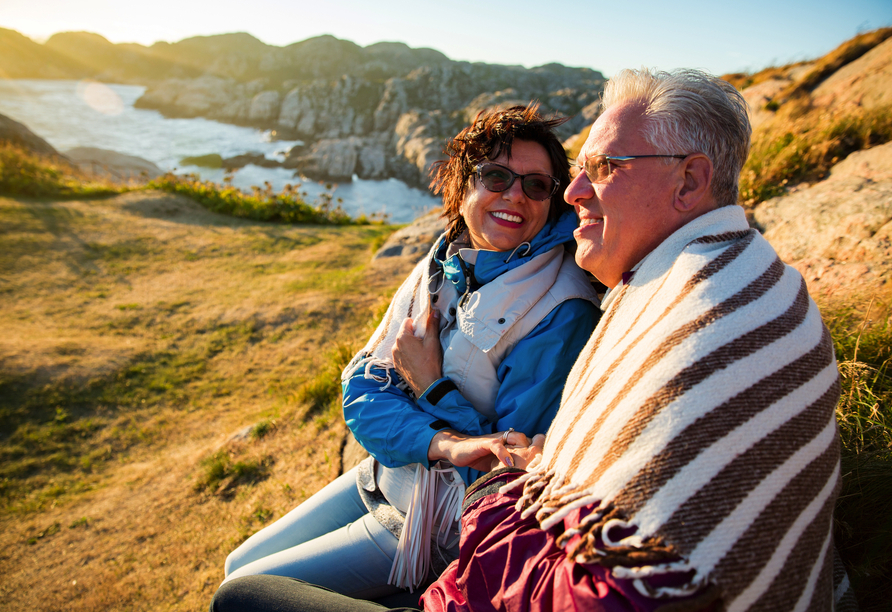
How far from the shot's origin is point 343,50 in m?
109

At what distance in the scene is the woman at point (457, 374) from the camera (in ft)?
6.30

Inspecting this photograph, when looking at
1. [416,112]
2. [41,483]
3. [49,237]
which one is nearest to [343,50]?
[416,112]

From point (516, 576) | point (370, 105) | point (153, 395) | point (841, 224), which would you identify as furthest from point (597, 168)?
point (370, 105)

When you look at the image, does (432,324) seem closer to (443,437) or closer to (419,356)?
(419,356)

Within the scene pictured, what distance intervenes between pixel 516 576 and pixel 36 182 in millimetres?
15933

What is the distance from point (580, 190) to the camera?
68.9 inches

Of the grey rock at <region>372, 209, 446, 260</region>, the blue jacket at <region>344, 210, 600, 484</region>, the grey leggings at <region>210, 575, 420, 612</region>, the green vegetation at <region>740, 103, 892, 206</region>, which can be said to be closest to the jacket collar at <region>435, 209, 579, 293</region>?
the blue jacket at <region>344, 210, 600, 484</region>

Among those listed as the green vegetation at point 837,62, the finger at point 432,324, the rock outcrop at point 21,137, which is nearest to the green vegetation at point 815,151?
the green vegetation at point 837,62

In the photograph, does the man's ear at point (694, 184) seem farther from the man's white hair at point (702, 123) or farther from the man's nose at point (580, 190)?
the man's nose at point (580, 190)

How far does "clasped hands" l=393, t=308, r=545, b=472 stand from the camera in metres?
1.66

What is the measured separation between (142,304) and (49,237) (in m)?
4.14

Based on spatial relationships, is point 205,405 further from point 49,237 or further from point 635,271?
point 49,237

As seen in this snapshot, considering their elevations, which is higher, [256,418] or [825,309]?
[825,309]

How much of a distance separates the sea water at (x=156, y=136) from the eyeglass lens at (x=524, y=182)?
33527 mm
